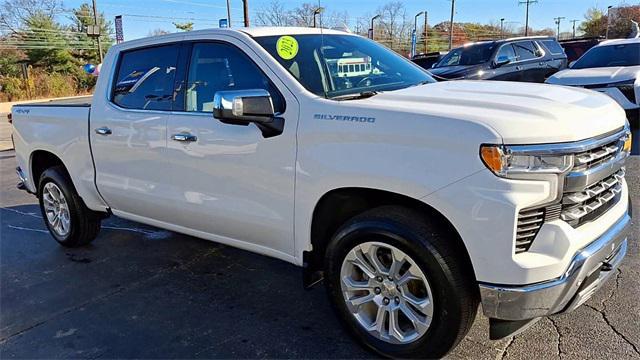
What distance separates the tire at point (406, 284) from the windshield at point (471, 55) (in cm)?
1023

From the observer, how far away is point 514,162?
2.31 meters

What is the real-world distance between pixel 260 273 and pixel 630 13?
232 ft

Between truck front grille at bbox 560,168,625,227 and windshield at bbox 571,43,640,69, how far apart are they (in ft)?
24.4

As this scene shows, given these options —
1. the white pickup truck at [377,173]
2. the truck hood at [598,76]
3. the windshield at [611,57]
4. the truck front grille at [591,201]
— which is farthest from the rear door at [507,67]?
the truck front grille at [591,201]

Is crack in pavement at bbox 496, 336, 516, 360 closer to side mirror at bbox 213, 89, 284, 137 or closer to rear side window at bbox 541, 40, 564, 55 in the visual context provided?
side mirror at bbox 213, 89, 284, 137

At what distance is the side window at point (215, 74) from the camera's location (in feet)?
11.2

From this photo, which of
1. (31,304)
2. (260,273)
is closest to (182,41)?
(260,273)

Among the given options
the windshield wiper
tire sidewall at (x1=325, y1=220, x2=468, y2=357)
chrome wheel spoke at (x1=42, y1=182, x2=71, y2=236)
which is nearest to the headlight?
tire sidewall at (x1=325, y1=220, x2=468, y2=357)

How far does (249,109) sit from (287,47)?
2.39ft

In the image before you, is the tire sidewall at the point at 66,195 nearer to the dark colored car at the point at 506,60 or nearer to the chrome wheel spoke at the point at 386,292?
the chrome wheel spoke at the point at 386,292

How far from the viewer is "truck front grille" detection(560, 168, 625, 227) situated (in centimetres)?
244

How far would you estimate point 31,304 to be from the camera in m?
3.87

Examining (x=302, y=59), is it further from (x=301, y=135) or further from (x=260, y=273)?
(x=260, y=273)

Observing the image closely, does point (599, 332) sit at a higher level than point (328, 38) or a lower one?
lower
